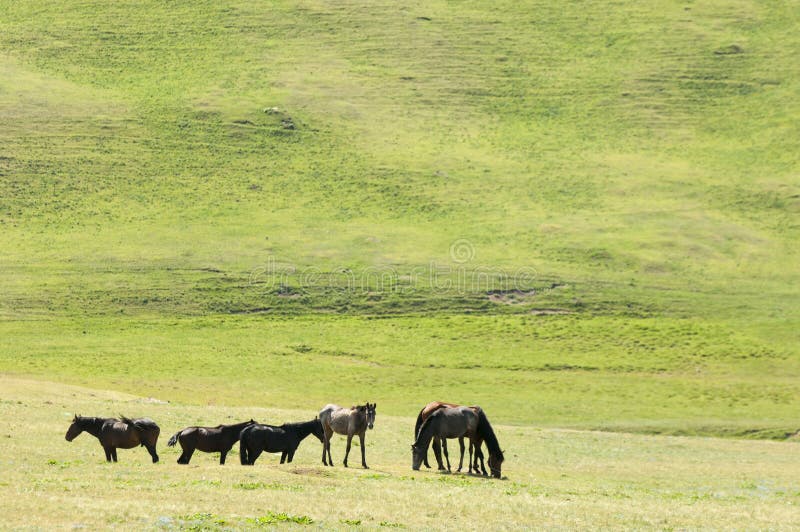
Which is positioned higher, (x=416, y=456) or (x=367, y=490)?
(x=416, y=456)

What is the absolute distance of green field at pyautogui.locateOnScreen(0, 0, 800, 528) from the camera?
252 feet

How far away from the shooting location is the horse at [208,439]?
30641mm

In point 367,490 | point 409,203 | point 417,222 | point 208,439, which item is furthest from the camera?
point 409,203

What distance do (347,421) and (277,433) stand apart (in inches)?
88.4

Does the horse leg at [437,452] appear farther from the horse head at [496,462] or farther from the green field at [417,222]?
the green field at [417,222]

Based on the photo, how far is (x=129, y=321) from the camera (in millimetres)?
101250

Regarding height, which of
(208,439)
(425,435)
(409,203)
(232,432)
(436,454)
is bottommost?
(436,454)

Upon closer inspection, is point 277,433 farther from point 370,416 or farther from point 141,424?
point 141,424

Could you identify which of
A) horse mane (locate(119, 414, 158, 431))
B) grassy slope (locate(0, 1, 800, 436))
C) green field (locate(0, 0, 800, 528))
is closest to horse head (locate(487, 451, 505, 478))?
green field (locate(0, 0, 800, 528))

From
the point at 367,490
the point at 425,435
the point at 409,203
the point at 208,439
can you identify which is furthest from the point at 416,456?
the point at 409,203

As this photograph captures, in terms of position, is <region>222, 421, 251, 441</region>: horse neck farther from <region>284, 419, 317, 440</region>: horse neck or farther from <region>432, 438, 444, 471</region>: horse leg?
<region>432, 438, 444, 471</region>: horse leg

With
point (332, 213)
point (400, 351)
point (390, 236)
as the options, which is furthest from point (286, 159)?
point (400, 351)

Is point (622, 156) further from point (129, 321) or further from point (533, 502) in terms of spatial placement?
point (533, 502)

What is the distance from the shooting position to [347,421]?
107ft
